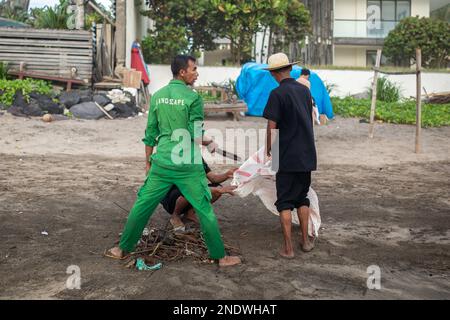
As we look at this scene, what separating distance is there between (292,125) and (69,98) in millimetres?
9574

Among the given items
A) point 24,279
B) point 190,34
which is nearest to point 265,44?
point 190,34

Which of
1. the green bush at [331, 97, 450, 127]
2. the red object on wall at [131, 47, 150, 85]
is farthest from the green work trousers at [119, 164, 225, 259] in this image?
the red object on wall at [131, 47, 150, 85]

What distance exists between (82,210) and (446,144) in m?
8.91

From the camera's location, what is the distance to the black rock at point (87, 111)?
Answer: 1316 cm

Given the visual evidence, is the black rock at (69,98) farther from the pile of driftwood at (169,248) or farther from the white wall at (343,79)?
the pile of driftwood at (169,248)

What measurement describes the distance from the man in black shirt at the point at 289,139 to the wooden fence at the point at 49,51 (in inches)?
411

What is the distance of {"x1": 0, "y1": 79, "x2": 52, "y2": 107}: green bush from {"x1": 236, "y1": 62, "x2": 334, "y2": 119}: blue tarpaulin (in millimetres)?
5271

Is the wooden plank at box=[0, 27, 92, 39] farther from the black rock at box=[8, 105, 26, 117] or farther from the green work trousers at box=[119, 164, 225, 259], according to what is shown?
the green work trousers at box=[119, 164, 225, 259]

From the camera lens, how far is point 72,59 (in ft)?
48.4

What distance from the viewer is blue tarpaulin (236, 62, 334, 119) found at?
15.6 metres

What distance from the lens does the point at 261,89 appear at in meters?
15.8

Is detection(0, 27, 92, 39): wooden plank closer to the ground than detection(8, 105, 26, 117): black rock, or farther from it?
farther from it

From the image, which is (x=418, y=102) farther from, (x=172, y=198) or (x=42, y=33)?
(x=42, y=33)

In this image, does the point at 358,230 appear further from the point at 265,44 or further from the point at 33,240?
the point at 265,44
